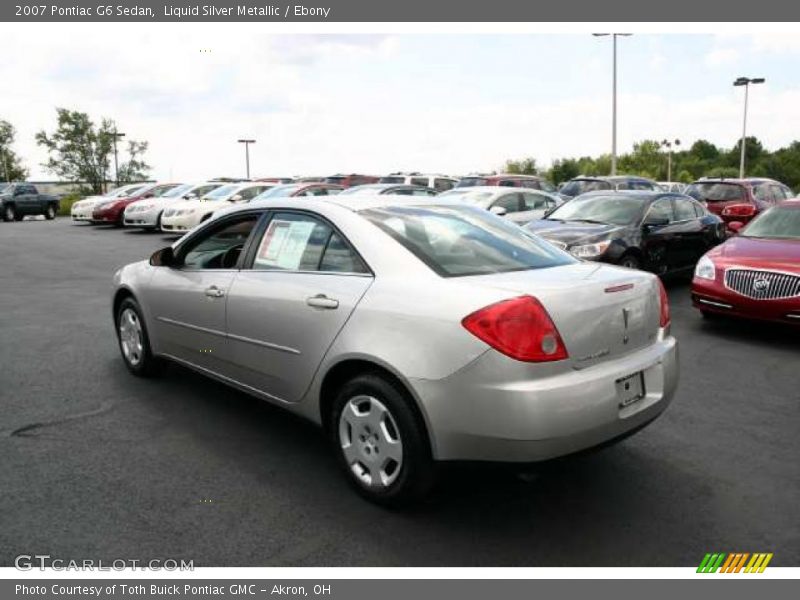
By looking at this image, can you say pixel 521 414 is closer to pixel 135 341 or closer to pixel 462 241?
pixel 462 241

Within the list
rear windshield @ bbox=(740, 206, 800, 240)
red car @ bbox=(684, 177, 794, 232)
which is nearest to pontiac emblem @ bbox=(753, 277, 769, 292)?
rear windshield @ bbox=(740, 206, 800, 240)

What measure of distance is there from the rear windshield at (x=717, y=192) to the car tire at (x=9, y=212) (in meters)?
27.2

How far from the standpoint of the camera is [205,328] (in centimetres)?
457

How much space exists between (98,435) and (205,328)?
0.94 metres

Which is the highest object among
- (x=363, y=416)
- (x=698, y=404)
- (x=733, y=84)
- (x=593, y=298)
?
(x=733, y=84)

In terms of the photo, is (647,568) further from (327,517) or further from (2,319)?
(2,319)

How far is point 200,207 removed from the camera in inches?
760

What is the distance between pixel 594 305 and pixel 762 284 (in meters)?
4.48

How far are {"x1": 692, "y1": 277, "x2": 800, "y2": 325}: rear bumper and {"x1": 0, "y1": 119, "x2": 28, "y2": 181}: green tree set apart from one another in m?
73.8

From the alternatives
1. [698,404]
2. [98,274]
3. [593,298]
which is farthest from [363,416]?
[98,274]

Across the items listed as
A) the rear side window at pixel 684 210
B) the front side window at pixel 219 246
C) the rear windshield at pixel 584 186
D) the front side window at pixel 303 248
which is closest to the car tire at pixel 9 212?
the rear windshield at pixel 584 186

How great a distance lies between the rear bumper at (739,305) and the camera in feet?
21.7

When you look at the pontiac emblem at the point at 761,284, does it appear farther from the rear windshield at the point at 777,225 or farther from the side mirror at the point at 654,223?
the side mirror at the point at 654,223
